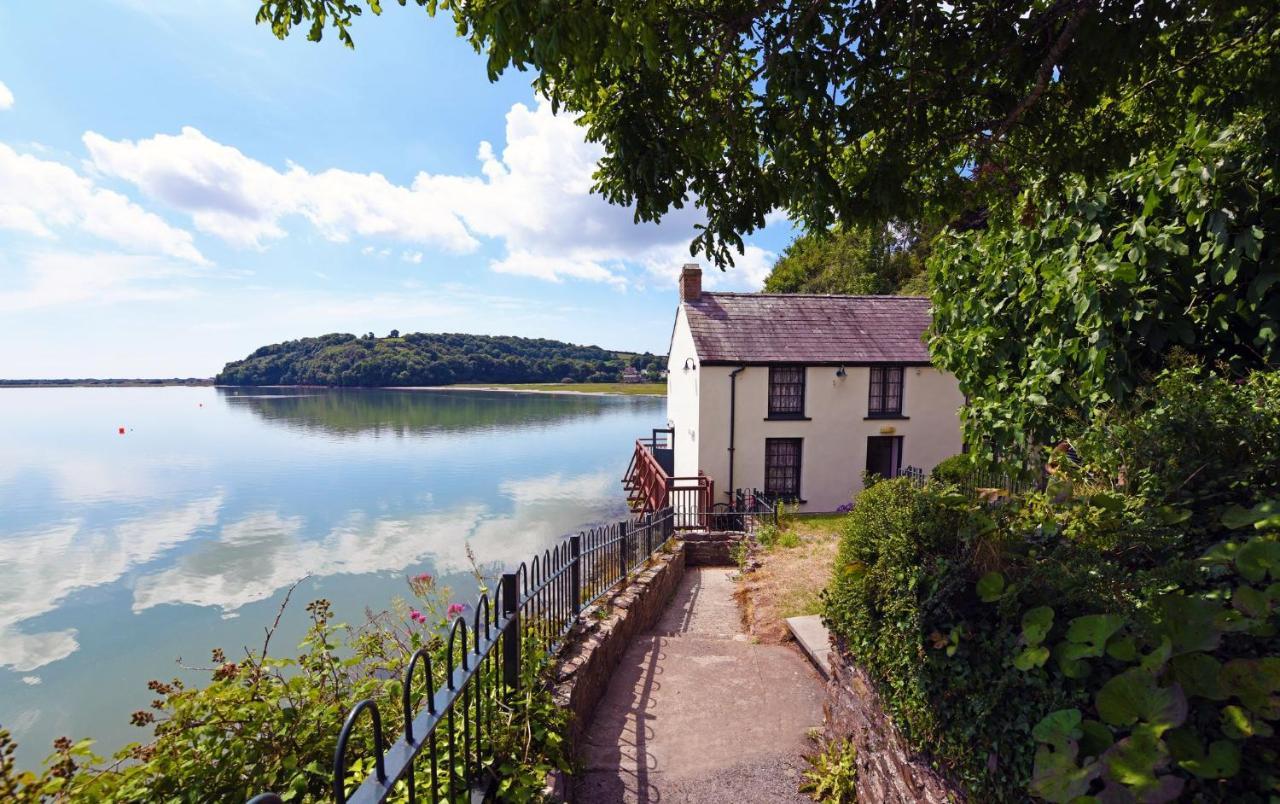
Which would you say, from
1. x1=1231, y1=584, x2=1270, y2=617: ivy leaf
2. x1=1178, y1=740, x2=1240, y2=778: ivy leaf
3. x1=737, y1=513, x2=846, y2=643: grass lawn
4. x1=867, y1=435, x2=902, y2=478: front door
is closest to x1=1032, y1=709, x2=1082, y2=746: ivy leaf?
x1=1178, y1=740, x2=1240, y2=778: ivy leaf

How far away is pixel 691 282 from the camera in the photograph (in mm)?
18781

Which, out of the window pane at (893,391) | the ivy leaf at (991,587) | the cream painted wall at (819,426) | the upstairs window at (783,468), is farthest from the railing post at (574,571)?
the window pane at (893,391)

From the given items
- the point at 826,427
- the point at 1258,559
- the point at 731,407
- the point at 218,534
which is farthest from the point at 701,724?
the point at 218,534

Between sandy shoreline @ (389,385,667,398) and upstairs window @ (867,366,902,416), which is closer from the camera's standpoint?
upstairs window @ (867,366,902,416)

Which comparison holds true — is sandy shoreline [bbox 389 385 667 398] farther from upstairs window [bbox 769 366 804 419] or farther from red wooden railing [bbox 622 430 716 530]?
upstairs window [bbox 769 366 804 419]

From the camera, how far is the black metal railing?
7.01 ft

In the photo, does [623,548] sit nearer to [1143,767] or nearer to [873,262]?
[1143,767]

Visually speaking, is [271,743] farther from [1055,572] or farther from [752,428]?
[752,428]

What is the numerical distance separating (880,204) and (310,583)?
1878 centimetres

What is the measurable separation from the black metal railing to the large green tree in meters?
3.26

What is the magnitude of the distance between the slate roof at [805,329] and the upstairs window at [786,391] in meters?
0.41

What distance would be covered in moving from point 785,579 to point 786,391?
981cm

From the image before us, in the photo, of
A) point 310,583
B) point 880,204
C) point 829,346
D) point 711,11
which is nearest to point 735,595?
point 880,204

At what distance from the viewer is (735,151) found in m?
4.76
